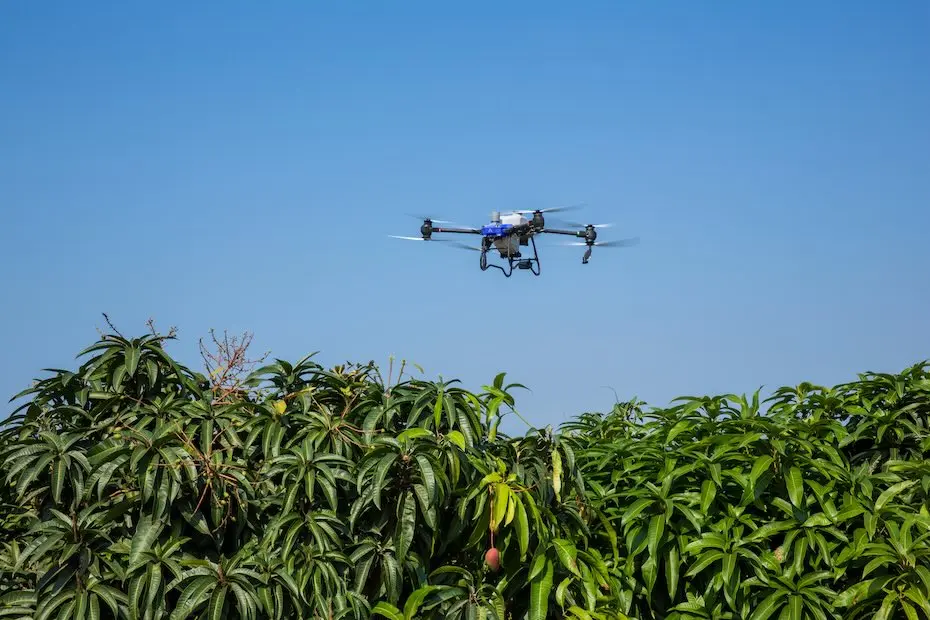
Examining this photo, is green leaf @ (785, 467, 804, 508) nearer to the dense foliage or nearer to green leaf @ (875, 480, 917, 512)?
the dense foliage

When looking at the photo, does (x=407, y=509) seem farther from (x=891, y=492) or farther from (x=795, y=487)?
(x=891, y=492)

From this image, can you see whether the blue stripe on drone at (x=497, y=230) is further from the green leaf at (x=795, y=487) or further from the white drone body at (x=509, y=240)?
the green leaf at (x=795, y=487)

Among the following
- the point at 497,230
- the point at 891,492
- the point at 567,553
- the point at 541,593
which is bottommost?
the point at 541,593

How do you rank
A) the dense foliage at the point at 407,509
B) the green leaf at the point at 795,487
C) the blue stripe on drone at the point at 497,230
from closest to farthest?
1. the dense foliage at the point at 407,509
2. the green leaf at the point at 795,487
3. the blue stripe on drone at the point at 497,230

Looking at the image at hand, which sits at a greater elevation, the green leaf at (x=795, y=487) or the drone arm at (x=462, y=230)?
the drone arm at (x=462, y=230)

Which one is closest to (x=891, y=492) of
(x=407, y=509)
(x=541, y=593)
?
(x=541, y=593)

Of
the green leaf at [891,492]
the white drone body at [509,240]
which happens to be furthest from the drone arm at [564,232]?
the green leaf at [891,492]

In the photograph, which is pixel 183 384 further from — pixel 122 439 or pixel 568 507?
pixel 568 507

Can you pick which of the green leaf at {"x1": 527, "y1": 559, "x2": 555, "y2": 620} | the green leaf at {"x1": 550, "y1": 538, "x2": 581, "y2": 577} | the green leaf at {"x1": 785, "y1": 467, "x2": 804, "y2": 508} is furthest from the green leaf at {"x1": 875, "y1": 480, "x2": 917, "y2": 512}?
the green leaf at {"x1": 527, "y1": 559, "x2": 555, "y2": 620}

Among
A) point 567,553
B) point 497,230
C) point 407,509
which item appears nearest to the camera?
point 407,509
